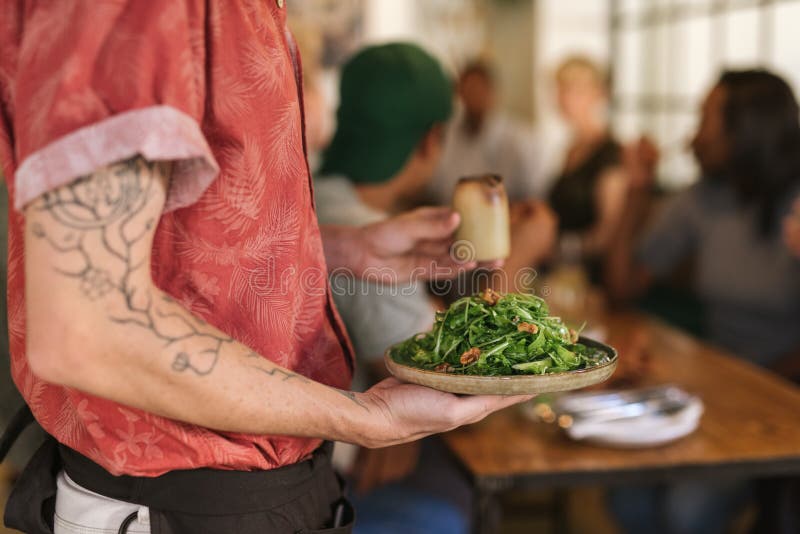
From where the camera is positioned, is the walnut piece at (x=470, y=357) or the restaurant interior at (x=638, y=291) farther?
the restaurant interior at (x=638, y=291)

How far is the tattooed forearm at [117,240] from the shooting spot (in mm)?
769

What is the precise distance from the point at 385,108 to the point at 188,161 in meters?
1.32

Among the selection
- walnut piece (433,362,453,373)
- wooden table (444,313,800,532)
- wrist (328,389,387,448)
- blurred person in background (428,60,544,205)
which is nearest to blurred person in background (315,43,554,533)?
wooden table (444,313,800,532)

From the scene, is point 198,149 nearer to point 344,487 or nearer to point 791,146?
point 344,487

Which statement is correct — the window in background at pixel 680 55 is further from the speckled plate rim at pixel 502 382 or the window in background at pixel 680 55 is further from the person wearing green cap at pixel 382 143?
the speckled plate rim at pixel 502 382

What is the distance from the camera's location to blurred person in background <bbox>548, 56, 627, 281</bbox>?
186 inches

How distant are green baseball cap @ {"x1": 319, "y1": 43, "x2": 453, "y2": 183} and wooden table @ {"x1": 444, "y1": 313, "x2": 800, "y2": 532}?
2.44 ft

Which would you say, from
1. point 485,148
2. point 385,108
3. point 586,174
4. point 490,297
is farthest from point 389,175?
point 485,148

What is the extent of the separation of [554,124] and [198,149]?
6609 millimetres

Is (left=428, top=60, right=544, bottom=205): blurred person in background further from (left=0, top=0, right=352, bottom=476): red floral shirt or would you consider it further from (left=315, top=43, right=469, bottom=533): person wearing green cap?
(left=0, top=0, right=352, bottom=476): red floral shirt

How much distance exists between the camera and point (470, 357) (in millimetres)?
1080

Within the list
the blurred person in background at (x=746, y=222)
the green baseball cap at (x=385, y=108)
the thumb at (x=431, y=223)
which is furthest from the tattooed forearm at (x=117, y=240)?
the blurred person in background at (x=746, y=222)

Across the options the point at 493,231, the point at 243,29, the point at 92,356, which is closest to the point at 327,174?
the point at 493,231

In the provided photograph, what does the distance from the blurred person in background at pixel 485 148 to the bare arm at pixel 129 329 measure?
480 cm
